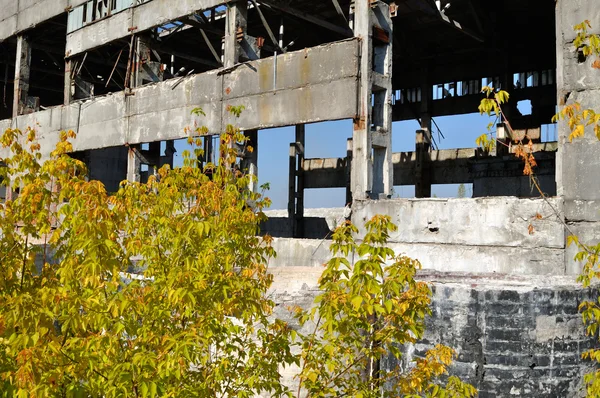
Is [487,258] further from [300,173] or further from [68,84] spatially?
[300,173]

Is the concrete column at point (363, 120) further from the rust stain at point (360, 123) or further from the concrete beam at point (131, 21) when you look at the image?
the concrete beam at point (131, 21)

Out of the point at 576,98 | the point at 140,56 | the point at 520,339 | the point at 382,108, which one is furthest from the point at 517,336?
the point at 140,56

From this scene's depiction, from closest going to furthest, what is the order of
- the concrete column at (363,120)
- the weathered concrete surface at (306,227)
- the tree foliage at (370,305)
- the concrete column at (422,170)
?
the tree foliage at (370,305)
the concrete column at (363,120)
the concrete column at (422,170)
the weathered concrete surface at (306,227)

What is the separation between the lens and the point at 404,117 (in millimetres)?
25781

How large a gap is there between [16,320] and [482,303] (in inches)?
207

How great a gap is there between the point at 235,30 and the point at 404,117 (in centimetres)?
1268

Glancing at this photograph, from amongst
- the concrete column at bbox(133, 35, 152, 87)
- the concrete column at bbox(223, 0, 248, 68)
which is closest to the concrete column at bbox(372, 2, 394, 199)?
the concrete column at bbox(223, 0, 248, 68)

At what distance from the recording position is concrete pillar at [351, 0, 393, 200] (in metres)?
11.9

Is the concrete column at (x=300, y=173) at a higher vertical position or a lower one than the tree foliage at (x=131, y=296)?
higher

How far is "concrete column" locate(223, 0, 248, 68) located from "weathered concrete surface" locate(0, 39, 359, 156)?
0.39 m

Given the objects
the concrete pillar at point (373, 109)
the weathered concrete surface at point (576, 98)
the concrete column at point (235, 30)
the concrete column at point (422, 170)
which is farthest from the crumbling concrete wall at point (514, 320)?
the concrete column at point (422, 170)

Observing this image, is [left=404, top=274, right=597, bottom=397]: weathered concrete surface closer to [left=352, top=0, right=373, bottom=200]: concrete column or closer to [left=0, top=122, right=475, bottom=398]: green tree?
[left=0, top=122, right=475, bottom=398]: green tree

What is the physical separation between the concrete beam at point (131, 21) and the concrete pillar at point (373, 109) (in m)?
4.28

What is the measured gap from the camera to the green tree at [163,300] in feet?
12.5
